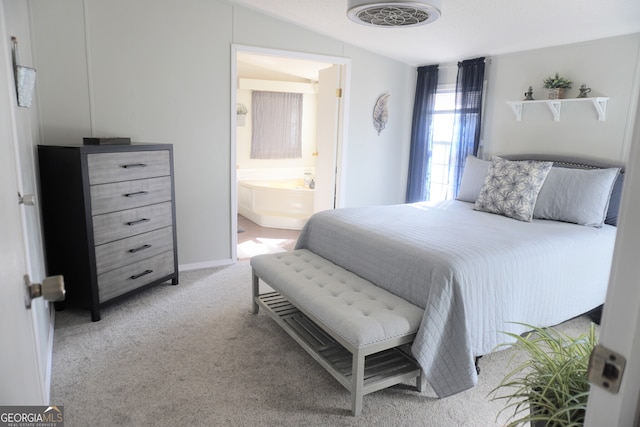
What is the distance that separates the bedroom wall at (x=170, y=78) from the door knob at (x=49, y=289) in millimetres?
2677

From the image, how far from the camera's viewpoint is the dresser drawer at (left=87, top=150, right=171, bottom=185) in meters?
2.77

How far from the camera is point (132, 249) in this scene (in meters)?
3.09

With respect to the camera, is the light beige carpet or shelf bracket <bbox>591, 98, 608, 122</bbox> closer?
the light beige carpet

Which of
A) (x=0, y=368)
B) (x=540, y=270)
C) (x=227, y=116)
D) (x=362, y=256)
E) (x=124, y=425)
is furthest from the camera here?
(x=227, y=116)

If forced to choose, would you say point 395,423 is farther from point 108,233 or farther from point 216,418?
point 108,233

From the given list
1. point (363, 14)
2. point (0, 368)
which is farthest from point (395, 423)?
point (363, 14)

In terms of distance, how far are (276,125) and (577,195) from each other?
5.00 m

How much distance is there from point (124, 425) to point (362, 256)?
1.52 m

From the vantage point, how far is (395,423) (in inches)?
77.9

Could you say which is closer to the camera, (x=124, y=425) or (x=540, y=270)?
(x=124, y=425)

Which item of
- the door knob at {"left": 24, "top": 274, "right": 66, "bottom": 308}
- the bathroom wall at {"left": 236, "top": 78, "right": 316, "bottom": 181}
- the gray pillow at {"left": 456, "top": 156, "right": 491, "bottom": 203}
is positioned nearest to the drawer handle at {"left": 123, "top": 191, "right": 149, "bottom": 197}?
the door knob at {"left": 24, "top": 274, "right": 66, "bottom": 308}

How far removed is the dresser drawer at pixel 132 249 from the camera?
2.88m

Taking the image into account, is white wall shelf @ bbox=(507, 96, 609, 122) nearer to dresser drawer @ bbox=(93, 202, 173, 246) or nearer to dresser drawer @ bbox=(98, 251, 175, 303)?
dresser drawer @ bbox=(93, 202, 173, 246)

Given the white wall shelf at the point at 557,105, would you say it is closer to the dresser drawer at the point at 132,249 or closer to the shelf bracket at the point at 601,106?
the shelf bracket at the point at 601,106
